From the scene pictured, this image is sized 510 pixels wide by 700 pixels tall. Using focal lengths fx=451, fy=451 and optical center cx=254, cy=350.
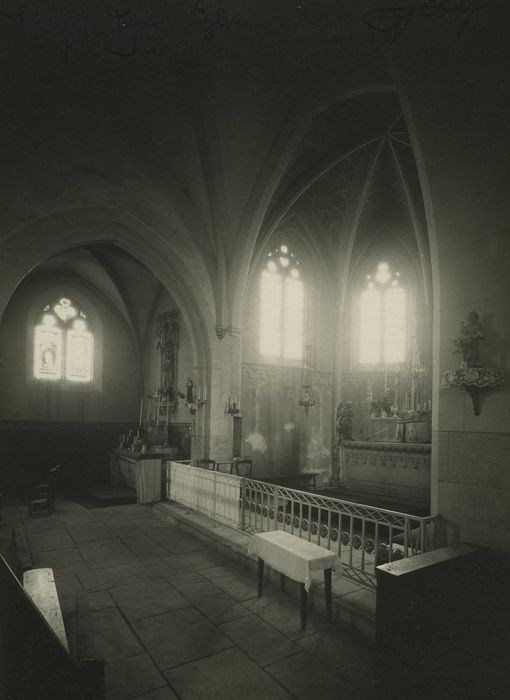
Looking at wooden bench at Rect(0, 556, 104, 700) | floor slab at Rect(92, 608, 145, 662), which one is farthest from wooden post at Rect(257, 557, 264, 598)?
wooden bench at Rect(0, 556, 104, 700)

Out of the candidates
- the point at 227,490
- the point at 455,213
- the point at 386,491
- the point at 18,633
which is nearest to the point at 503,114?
the point at 455,213

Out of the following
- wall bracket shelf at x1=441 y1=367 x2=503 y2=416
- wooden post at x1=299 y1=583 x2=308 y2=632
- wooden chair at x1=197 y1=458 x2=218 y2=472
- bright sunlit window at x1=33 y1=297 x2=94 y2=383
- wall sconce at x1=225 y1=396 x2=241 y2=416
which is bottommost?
wooden post at x1=299 y1=583 x2=308 y2=632

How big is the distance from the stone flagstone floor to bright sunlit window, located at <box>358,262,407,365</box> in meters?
9.75

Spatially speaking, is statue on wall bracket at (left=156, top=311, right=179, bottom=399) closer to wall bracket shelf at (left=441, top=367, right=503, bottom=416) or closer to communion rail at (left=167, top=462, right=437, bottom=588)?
communion rail at (left=167, top=462, right=437, bottom=588)

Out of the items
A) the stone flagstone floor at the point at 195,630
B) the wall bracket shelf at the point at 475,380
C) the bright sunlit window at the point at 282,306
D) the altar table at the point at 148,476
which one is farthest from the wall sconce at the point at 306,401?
the wall bracket shelf at the point at 475,380

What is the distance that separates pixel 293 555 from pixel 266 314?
10403 millimetres

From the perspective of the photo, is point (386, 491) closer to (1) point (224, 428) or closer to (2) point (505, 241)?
(1) point (224, 428)

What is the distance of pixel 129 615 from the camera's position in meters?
5.14

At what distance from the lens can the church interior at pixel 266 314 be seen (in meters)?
4.70

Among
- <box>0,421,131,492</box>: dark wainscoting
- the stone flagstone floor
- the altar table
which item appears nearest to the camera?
the stone flagstone floor

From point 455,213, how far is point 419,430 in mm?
6216

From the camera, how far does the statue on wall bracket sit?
15109mm

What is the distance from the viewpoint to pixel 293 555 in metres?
4.89

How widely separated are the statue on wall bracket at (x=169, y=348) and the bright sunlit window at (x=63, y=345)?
2899 mm
